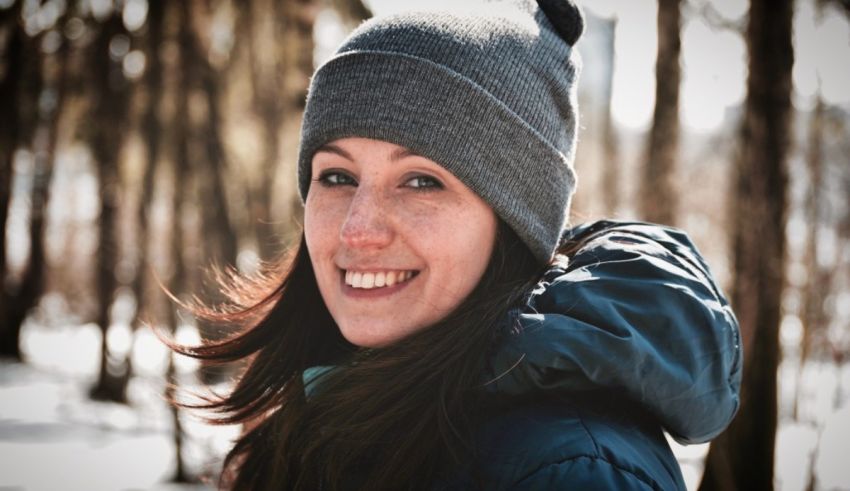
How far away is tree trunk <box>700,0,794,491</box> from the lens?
4645mm

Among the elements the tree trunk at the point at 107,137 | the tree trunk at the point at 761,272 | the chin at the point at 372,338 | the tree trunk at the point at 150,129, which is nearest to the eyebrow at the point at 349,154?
the chin at the point at 372,338

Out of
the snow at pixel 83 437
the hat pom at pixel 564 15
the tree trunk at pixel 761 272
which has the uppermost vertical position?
the hat pom at pixel 564 15

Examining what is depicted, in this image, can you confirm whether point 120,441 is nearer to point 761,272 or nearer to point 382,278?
point 761,272

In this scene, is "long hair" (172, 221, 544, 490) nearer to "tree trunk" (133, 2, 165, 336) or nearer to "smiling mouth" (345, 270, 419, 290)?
"smiling mouth" (345, 270, 419, 290)

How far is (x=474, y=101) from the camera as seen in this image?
153cm

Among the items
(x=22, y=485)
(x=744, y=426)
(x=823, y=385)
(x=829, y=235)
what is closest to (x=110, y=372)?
(x=22, y=485)

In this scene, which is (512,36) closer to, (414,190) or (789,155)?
(414,190)

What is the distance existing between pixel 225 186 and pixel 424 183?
680cm

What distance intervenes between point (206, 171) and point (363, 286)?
24.3 ft

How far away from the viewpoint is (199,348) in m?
2.08

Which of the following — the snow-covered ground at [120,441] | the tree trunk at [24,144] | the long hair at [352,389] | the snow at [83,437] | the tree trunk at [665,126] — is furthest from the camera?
the tree trunk at [24,144]

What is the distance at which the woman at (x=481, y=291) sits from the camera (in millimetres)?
1198

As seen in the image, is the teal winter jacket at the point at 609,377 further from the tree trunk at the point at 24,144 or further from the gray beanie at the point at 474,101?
the tree trunk at the point at 24,144

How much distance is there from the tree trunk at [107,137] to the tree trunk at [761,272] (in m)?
9.28
